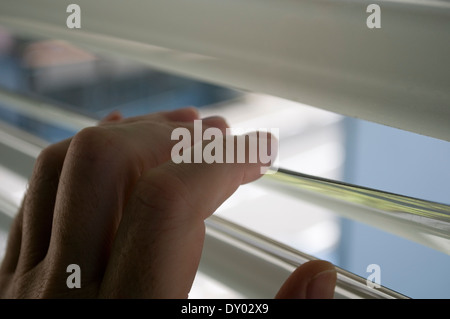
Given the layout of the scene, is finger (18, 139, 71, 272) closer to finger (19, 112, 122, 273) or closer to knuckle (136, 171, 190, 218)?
finger (19, 112, 122, 273)

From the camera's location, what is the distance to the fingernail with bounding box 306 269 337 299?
0.97 ft

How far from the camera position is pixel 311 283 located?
298 millimetres

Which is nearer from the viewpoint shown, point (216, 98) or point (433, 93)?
point (433, 93)

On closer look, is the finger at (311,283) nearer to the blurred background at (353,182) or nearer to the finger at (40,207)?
the blurred background at (353,182)

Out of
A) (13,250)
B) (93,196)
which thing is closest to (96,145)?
(93,196)

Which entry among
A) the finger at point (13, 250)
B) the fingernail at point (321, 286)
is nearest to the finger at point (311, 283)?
the fingernail at point (321, 286)

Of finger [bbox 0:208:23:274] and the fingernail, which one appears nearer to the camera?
the fingernail

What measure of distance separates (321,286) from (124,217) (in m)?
0.15

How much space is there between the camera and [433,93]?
0.89 feet

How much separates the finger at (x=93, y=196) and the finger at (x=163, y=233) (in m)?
0.04

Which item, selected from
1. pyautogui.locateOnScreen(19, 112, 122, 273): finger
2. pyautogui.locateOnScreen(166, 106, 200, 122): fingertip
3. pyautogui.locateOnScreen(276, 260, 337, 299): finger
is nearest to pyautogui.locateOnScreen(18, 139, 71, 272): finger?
pyautogui.locateOnScreen(19, 112, 122, 273): finger

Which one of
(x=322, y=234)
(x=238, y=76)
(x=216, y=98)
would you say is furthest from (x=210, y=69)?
(x=216, y=98)
